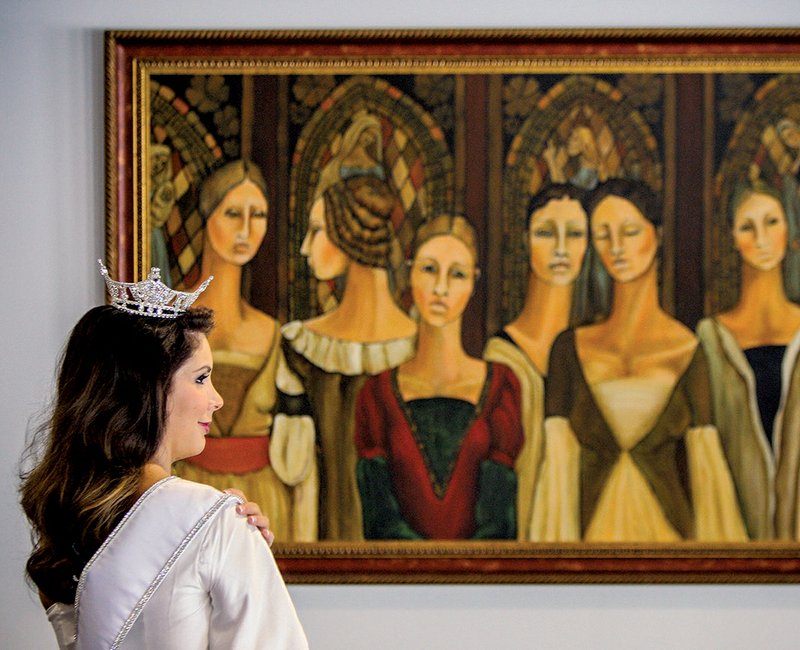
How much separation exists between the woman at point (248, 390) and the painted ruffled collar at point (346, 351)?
0.06 m

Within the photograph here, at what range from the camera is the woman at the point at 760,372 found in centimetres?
271

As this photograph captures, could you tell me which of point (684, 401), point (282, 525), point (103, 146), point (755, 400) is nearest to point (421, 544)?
point (282, 525)

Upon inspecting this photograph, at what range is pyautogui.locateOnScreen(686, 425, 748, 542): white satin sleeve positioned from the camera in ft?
8.87

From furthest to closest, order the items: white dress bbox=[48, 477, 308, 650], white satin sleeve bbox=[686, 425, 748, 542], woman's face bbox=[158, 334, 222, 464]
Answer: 1. white satin sleeve bbox=[686, 425, 748, 542]
2. woman's face bbox=[158, 334, 222, 464]
3. white dress bbox=[48, 477, 308, 650]

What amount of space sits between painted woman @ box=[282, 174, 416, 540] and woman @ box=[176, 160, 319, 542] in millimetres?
49

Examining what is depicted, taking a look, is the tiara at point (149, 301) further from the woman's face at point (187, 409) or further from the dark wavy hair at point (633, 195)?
the dark wavy hair at point (633, 195)

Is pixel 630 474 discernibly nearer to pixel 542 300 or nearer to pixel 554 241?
pixel 542 300

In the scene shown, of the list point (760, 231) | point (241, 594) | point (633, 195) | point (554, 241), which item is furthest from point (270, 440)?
point (760, 231)

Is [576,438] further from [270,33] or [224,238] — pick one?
[270,33]

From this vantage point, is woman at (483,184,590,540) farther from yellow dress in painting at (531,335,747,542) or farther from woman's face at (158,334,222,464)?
woman's face at (158,334,222,464)

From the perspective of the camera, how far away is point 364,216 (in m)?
2.74

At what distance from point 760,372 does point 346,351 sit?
116cm

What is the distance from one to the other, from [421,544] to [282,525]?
393 millimetres

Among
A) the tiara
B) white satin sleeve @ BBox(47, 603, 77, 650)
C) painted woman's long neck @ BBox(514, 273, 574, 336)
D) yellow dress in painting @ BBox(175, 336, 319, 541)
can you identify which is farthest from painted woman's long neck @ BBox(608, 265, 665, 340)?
white satin sleeve @ BBox(47, 603, 77, 650)
